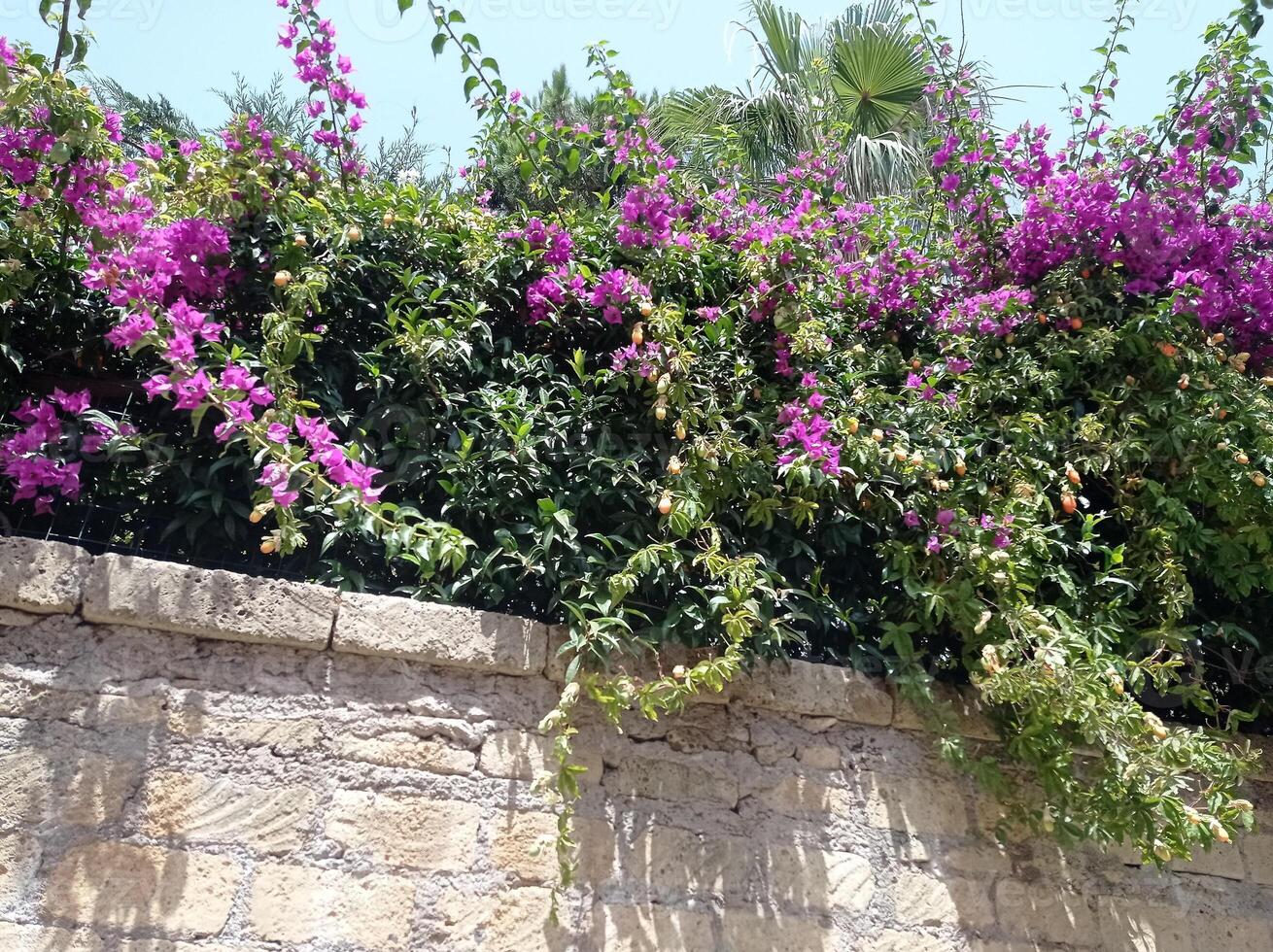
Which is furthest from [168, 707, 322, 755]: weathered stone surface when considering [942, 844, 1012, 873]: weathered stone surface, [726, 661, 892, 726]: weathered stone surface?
[942, 844, 1012, 873]: weathered stone surface

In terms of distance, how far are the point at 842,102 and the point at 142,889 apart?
614 cm

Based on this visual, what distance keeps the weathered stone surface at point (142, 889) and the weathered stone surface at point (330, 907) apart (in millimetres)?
71

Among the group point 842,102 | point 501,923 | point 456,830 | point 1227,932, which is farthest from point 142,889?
point 842,102

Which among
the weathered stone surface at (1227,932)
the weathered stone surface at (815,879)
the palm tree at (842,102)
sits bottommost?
the weathered stone surface at (1227,932)

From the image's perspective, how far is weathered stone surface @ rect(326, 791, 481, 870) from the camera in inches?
81.7

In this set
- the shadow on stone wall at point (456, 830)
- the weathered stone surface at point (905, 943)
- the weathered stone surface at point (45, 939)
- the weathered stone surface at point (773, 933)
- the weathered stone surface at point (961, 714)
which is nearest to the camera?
the weathered stone surface at point (45, 939)

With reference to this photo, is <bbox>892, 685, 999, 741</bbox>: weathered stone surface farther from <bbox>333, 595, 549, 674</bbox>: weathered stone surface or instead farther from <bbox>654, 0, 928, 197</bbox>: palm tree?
<bbox>654, 0, 928, 197</bbox>: palm tree

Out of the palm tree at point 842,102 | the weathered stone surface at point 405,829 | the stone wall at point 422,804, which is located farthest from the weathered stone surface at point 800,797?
the palm tree at point 842,102

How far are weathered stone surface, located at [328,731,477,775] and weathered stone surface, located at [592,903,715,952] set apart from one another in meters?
0.46

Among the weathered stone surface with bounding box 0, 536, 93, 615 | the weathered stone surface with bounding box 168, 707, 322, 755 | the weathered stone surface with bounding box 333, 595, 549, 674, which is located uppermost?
the weathered stone surface with bounding box 0, 536, 93, 615

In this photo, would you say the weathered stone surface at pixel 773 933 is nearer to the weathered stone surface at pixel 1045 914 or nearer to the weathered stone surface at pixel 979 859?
the weathered stone surface at pixel 979 859

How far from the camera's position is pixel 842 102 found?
6.46 m

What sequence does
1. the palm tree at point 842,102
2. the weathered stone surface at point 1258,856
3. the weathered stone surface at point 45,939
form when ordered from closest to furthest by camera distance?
the weathered stone surface at point 45,939 → the weathered stone surface at point 1258,856 → the palm tree at point 842,102

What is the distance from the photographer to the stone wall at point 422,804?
1.94m
